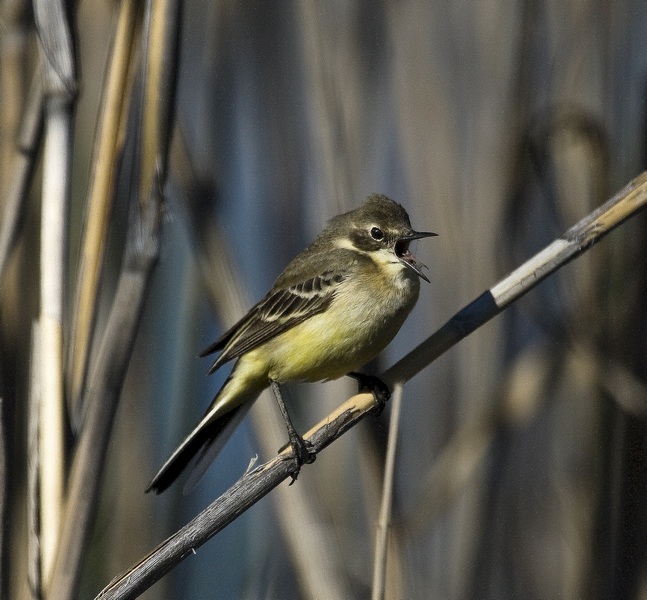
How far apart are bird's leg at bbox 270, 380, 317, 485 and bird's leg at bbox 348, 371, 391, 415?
0.72ft

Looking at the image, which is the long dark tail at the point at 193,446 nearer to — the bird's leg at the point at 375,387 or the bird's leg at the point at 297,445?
the bird's leg at the point at 297,445

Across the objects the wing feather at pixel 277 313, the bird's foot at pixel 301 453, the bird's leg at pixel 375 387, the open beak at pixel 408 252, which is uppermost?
the wing feather at pixel 277 313

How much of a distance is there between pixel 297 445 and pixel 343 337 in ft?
1.09

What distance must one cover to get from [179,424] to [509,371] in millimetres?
958

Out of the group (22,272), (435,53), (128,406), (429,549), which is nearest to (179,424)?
(128,406)

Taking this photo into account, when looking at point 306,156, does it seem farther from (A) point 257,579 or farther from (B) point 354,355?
(A) point 257,579

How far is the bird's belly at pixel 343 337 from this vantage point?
2316mm

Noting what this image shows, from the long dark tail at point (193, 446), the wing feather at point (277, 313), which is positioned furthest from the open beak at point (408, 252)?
the long dark tail at point (193, 446)

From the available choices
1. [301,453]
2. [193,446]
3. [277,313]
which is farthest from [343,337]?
[193,446]

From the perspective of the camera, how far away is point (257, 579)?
7.77ft

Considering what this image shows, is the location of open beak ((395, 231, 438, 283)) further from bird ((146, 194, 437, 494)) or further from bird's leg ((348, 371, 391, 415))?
bird's leg ((348, 371, 391, 415))

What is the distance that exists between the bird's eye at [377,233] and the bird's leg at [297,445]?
52 centimetres

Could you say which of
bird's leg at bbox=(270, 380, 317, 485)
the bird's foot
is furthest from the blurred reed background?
the bird's foot

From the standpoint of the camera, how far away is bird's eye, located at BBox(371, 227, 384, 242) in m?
2.50
